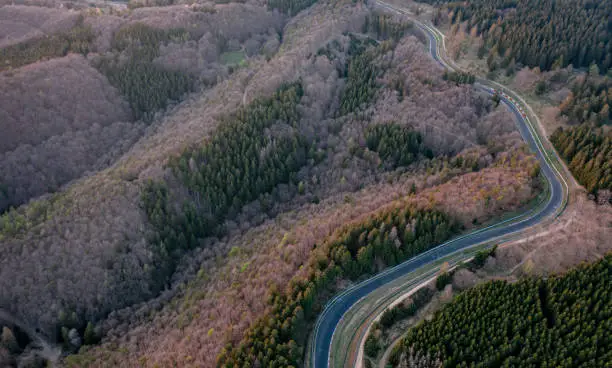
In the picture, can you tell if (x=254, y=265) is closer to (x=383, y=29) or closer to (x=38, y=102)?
(x=38, y=102)

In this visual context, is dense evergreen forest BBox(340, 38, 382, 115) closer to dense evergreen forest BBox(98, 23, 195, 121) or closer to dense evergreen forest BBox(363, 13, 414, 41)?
dense evergreen forest BBox(363, 13, 414, 41)

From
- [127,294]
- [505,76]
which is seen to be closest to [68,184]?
[127,294]

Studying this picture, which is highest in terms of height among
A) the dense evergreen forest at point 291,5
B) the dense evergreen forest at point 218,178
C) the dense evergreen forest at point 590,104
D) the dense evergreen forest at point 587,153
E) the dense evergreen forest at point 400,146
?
the dense evergreen forest at point 291,5

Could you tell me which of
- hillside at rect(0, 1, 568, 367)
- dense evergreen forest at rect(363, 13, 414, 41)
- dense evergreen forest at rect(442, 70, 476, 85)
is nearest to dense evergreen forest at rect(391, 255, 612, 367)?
hillside at rect(0, 1, 568, 367)

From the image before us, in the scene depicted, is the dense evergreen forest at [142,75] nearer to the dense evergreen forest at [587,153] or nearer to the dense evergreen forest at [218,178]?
the dense evergreen forest at [218,178]

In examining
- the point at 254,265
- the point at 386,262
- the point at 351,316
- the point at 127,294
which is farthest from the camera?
the point at 127,294

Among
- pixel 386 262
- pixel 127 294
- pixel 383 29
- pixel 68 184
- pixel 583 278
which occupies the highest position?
pixel 383 29

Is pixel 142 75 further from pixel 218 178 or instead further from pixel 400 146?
pixel 400 146

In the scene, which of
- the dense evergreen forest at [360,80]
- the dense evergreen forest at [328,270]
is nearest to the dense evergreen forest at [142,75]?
the dense evergreen forest at [360,80]
